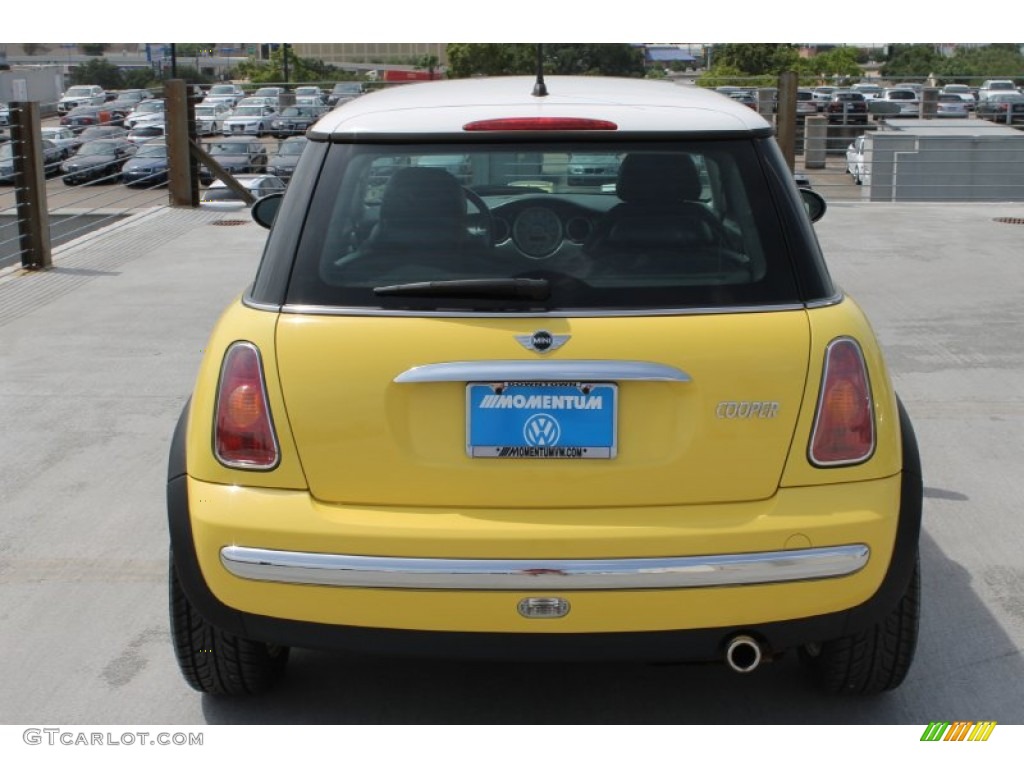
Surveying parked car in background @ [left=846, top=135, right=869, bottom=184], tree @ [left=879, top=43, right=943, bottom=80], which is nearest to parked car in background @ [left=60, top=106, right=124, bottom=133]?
parked car in background @ [left=846, top=135, right=869, bottom=184]

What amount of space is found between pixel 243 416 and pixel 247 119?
38.7 m

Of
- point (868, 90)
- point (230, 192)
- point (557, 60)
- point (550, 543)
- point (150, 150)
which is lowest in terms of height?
point (868, 90)

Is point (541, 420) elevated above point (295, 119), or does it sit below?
above

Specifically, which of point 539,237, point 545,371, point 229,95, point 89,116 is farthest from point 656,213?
point 229,95

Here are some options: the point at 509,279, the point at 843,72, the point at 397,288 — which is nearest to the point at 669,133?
the point at 509,279

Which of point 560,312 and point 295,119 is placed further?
point 295,119

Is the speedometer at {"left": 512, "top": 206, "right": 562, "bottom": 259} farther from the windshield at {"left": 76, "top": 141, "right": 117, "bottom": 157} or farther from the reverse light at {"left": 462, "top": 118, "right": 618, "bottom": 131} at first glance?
the windshield at {"left": 76, "top": 141, "right": 117, "bottom": 157}

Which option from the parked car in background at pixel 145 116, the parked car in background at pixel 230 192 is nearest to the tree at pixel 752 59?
the parked car in background at pixel 145 116

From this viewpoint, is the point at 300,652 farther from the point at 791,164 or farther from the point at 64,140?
the point at 64,140

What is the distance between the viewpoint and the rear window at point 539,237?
323cm

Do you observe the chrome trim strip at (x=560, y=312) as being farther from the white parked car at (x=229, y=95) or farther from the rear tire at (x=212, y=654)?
the white parked car at (x=229, y=95)

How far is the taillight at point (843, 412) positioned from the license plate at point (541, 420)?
0.48 meters

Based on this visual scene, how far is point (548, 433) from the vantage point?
3133mm

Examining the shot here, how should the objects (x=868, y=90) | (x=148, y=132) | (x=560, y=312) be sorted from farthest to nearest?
(x=868, y=90)
(x=148, y=132)
(x=560, y=312)
